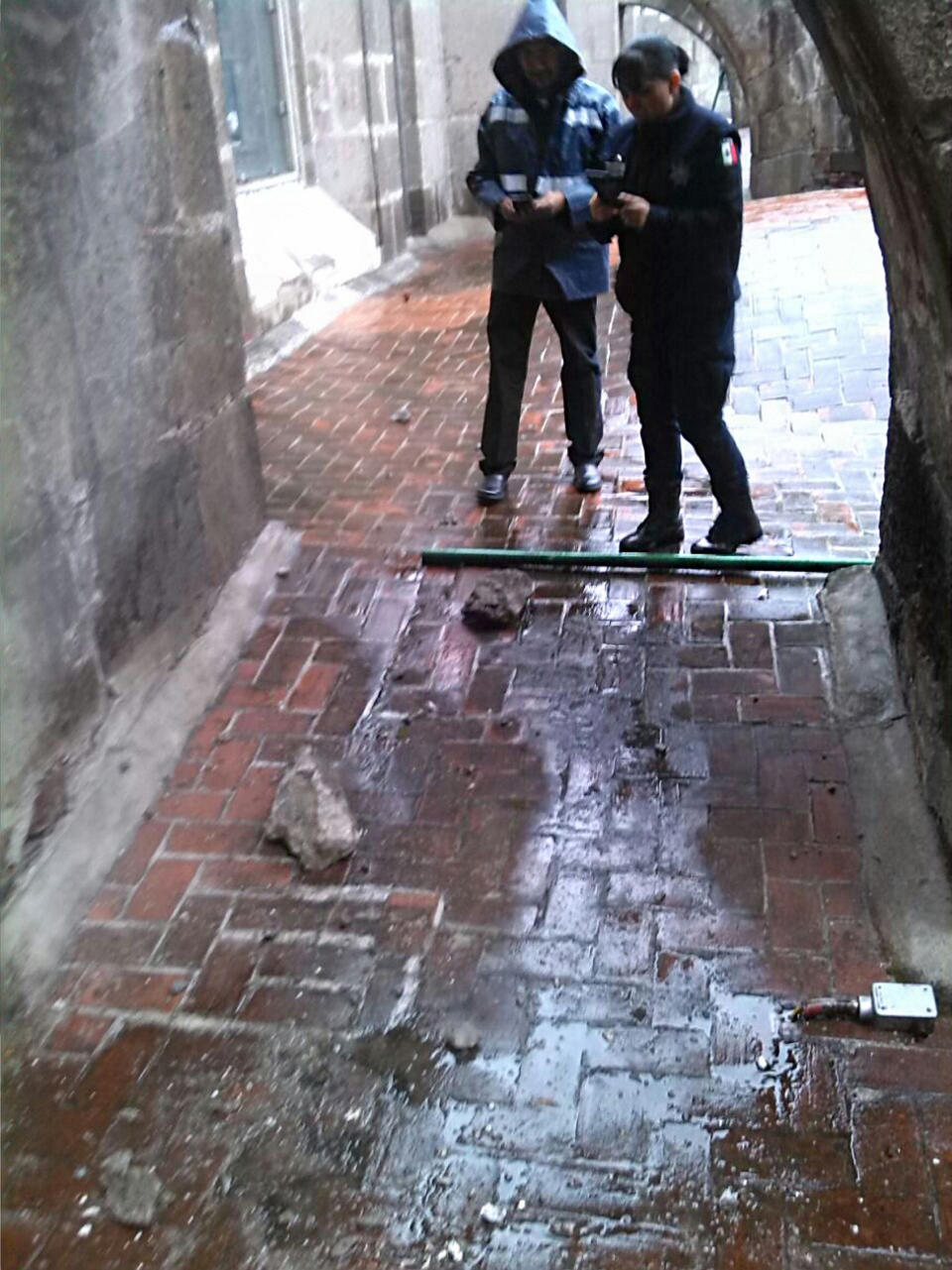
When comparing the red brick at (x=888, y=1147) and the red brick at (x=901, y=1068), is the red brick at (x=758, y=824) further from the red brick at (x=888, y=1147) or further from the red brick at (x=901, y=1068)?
the red brick at (x=888, y=1147)

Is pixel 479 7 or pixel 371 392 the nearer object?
pixel 371 392

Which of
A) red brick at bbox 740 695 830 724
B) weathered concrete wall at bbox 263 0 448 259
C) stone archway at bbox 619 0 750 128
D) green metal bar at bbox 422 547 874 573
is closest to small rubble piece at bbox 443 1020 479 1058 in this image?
red brick at bbox 740 695 830 724

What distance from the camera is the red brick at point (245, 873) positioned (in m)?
2.94

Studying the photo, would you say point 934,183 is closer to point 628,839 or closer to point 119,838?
point 628,839

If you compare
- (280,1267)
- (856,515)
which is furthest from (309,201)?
(280,1267)

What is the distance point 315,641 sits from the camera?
4.05 metres

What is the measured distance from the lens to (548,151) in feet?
14.5

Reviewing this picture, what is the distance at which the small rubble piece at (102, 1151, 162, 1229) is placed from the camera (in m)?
2.12

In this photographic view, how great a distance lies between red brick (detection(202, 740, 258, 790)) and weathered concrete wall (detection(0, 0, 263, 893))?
0.41m

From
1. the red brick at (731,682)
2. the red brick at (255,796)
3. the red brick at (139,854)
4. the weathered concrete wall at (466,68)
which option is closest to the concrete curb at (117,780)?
the red brick at (139,854)

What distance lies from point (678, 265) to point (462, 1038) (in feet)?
8.41

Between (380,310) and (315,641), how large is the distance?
587 cm

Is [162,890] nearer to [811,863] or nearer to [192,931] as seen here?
[192,931]

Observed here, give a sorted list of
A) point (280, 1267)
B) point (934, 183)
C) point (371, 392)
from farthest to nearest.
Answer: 1. point (371, 392)
2. point (934, 183)
3. point (280, 1267)
